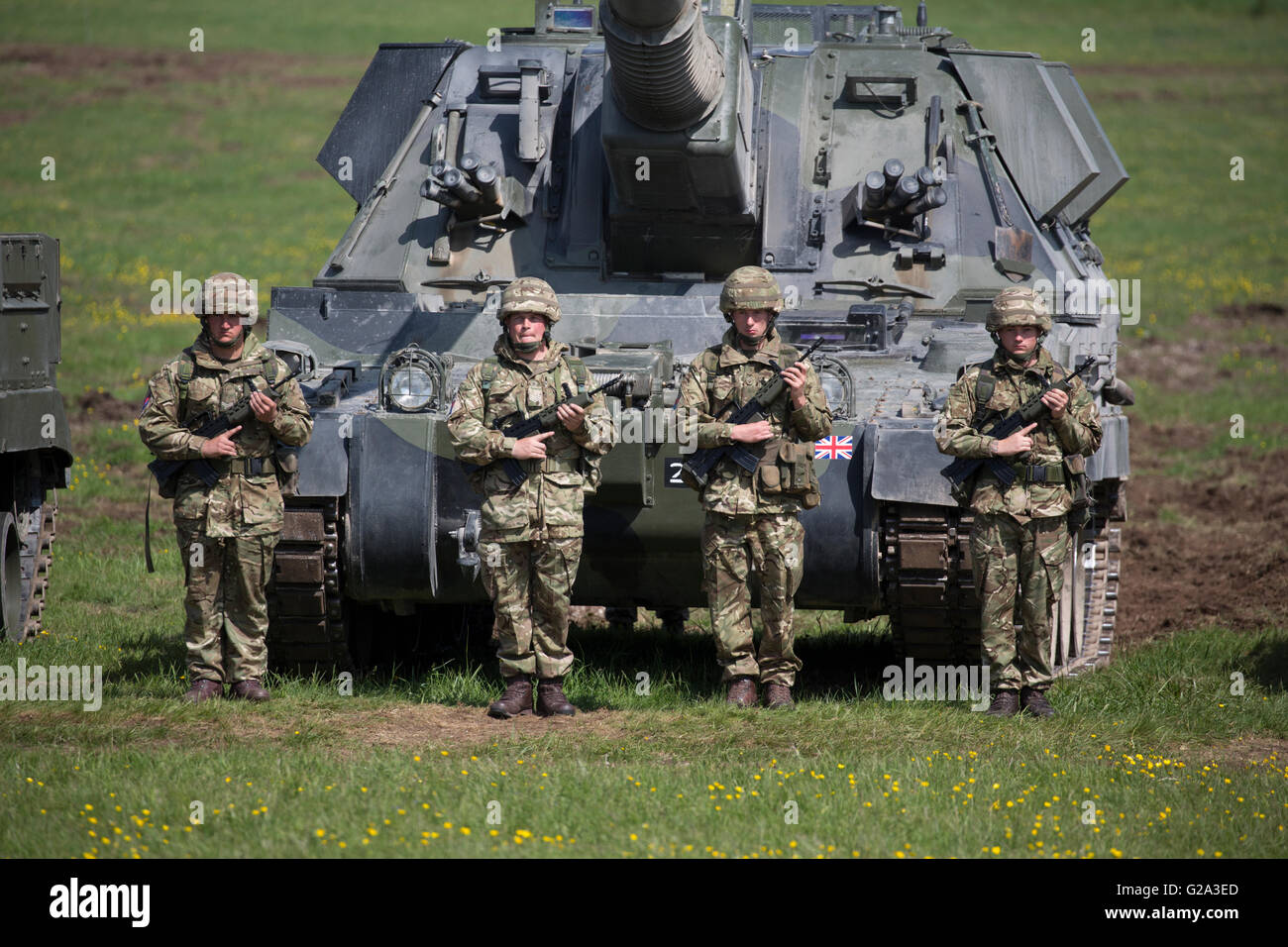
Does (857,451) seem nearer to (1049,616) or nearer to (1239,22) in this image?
(1049,616)

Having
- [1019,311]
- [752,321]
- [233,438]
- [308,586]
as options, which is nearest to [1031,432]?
[1019,311]

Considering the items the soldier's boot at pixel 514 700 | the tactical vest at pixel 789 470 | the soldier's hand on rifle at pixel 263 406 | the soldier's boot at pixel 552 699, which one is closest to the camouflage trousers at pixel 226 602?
the soldier's hand on rifle at pixel 263 406

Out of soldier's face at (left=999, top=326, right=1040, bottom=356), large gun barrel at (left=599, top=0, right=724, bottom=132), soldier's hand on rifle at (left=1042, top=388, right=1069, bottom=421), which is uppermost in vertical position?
large gun barrel at (left=599, top=0, right=724, bottom=132)

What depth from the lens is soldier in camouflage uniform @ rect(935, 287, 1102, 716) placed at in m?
7.83

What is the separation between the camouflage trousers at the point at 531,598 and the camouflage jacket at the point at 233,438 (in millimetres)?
984

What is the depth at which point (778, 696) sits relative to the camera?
8.26 metres

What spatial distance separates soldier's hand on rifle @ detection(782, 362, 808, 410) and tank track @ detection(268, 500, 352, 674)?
2.11 m

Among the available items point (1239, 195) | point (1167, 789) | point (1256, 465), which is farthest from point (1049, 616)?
point (1239, 195)

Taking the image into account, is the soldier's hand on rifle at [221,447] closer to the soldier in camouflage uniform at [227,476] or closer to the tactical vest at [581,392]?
the soldier in camouflage uniform at [227,476]

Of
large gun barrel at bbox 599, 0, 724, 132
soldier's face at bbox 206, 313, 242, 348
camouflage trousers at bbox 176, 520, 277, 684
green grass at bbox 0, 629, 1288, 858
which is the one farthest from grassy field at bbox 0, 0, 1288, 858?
large gun barrel at bbox 599, 0, 724, 132

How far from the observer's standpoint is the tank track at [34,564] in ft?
34.6

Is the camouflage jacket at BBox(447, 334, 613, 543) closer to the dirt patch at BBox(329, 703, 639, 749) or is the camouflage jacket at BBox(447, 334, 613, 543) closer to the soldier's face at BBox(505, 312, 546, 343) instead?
the soldier's face at BBox(505, 312, 546, 343)

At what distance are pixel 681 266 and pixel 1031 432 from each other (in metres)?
2.60

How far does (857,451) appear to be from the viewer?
7980 millimetres
